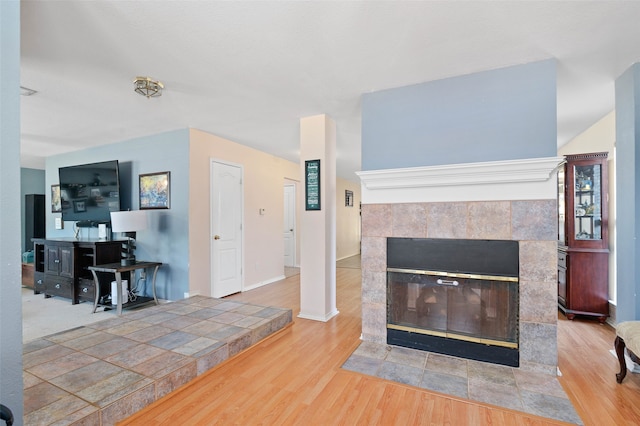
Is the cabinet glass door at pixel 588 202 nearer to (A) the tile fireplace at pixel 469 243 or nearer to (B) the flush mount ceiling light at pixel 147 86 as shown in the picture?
(A) the tile fireplace at pixel 469 243

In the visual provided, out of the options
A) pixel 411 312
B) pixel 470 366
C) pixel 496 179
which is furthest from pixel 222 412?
pixel 496 179

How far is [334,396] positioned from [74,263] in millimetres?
4376

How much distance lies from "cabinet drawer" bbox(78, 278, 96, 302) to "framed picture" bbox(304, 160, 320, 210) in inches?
132

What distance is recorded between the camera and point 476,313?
8.22ft

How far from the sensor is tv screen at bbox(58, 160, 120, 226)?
4543 millimetres

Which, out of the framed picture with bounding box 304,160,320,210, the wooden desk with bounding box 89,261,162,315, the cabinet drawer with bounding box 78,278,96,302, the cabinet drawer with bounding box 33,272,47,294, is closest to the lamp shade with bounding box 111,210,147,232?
the wooden desk with bounding box 89,261,162,315

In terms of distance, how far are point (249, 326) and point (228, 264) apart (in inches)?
78.7

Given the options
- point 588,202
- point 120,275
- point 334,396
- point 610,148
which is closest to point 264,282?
point 120,275

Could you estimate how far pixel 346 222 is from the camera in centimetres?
886

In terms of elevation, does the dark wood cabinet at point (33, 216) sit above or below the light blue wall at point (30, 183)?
below

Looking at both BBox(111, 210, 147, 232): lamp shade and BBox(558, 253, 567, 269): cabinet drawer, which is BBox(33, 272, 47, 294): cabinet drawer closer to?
BBox(111, 210, 147, 232): lamp shade

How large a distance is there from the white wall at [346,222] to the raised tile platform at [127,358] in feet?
16.8

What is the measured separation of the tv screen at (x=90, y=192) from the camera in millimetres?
4543

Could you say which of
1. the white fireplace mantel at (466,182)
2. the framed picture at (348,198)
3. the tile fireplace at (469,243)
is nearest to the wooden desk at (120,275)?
the tile fireplace at (469,243)
